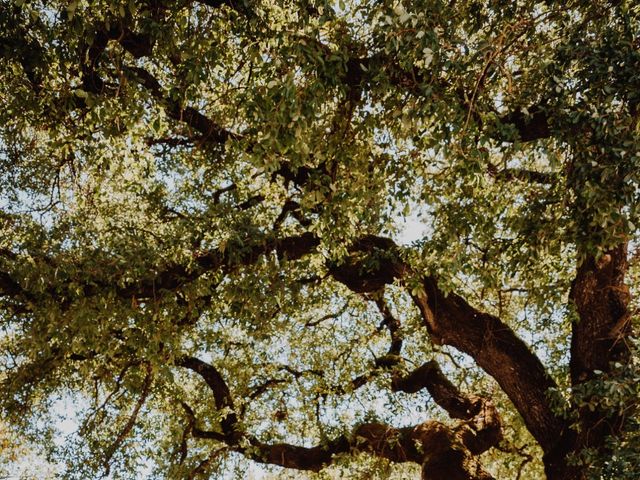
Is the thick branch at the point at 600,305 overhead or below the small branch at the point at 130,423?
below

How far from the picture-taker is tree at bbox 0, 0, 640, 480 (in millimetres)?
5621

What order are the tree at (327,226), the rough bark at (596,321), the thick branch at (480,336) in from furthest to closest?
the thick branch at (480,336) → the rough bark at (596,321) → the tree at (327,226)

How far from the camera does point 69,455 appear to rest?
36.6 ft

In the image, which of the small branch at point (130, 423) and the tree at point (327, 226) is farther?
the small branch at point (130, 423)

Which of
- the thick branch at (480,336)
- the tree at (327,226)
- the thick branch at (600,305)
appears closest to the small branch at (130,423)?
the tree at (327,226)

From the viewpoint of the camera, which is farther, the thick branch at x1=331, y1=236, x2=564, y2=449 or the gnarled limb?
the gnarled limb

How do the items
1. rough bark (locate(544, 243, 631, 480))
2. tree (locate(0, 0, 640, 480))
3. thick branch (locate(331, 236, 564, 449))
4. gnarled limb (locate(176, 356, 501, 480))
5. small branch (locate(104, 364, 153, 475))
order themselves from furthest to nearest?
small branch (locate(104, 364, 153, 475))
gnarled limb (locate(176, 356, 501, 480))
thick branch (locate(331, 236, 564, 449))
rough bark (locate(544, 243, 631, 480))
tree (locate(0, 0, 640, 480))

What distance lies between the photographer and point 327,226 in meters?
7.28

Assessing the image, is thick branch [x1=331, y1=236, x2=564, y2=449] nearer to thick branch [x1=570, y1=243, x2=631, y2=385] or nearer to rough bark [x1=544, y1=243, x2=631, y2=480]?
rough bark [x1=544, y1=243, x2=631, y2=480]

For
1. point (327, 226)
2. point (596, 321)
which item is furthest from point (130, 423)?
point (596, 321)

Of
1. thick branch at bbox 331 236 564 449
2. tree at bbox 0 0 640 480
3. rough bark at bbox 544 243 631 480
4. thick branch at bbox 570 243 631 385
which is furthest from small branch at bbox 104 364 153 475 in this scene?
thick branch at bbox 570 243 631 385

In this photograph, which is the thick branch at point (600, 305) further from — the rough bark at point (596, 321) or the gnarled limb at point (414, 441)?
the gnarled limb at point (414, 441)

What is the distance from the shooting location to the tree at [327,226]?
562 cm

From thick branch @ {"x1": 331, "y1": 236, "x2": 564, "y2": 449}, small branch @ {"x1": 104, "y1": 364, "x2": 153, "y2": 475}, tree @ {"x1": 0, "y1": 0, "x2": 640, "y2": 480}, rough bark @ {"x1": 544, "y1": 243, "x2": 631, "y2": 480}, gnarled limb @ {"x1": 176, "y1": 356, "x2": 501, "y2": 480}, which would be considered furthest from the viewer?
small branch @ {"x1": 104, "y1": 364, "x2": 153, "y2": 475}
